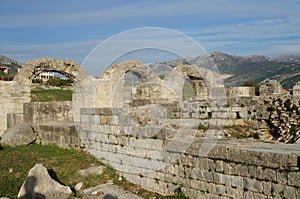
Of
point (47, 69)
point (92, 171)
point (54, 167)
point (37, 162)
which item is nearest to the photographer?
point (92, 171)

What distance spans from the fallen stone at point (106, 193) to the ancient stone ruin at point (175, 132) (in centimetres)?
43

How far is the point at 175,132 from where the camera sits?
256 inches

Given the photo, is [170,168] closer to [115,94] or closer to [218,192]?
[218,192]

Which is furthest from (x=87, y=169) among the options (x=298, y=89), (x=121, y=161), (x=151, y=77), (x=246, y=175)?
(x=151, y=77)

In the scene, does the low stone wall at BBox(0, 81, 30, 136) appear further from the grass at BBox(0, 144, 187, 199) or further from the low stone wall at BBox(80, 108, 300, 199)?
the low stone wall at BBox(80, 108, 300, 199)

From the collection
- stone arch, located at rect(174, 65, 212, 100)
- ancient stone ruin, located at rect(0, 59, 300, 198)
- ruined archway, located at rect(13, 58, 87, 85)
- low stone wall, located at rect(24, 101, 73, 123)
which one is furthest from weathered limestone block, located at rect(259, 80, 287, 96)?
low stone wall, located at rect(24, 101, 73, 123)

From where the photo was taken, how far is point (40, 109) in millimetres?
12453

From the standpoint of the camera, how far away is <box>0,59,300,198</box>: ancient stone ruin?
16.7ft

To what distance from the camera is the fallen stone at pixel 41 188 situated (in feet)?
21.5

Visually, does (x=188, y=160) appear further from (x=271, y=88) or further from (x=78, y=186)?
(x=271, y=88)

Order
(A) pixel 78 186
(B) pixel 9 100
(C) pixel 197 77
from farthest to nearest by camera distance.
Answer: (C) pixel 197 77 → (B) pixel 9 100 → (A) pixel 78 186

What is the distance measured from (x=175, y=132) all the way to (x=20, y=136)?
619cm

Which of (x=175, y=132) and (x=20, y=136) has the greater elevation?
(x=175, y=132)

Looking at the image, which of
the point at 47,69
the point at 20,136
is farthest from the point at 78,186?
the point at 47,69
